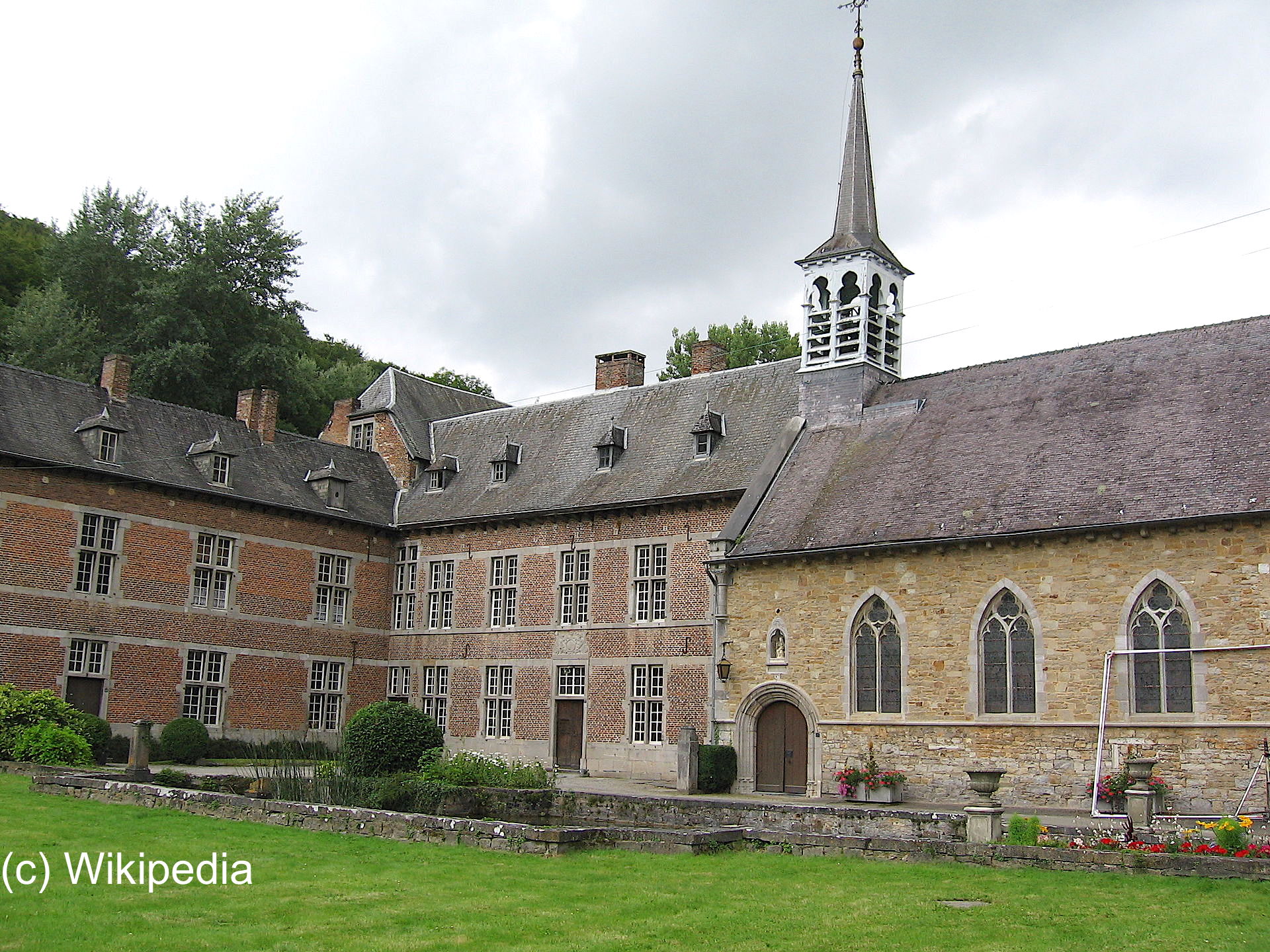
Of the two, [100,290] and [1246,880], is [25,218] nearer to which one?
[100,290]

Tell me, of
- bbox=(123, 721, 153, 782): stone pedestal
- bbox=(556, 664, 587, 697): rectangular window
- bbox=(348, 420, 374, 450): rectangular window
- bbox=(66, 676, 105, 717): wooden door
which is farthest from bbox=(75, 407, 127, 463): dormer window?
bbox=(556, 664, 587, 697): rectangular window

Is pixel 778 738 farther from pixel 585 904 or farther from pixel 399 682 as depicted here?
pixel 585 904

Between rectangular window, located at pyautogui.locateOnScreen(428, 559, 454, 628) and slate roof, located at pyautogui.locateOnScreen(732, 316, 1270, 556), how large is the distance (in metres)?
10.6

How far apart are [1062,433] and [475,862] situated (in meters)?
14.7

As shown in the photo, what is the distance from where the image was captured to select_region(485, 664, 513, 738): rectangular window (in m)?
31.0

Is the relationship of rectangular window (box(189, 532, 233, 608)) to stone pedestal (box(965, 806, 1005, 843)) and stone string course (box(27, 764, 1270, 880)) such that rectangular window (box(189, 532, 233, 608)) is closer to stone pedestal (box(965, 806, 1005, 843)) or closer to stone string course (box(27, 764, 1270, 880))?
stone string course (box(27, 764, 1270, 880))

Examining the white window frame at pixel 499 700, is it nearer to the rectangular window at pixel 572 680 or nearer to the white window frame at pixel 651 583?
the rectangular window at pixel 572 680

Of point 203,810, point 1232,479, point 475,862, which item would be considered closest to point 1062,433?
point 1232,479

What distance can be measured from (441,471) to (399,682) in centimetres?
602

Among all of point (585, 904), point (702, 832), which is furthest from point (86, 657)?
point (585, 904)

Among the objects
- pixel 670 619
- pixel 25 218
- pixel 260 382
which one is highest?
pixel 25 218

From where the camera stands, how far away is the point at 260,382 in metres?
42.8

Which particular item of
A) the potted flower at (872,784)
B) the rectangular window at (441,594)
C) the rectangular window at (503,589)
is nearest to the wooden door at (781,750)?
the potted flower at (872,784)

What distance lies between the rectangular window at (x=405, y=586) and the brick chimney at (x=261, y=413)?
16.0 ft
